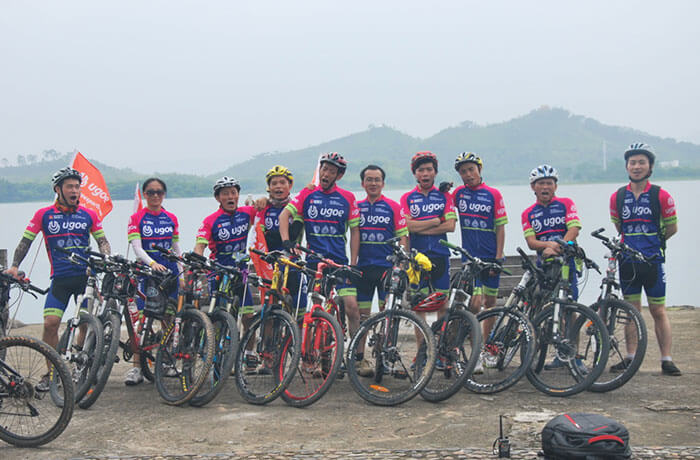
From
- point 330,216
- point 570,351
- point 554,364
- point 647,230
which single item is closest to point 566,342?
point 570,351

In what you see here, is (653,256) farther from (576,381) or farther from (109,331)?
(109,331)

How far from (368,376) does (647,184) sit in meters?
3.17

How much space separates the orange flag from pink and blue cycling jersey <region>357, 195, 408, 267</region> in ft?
12.8

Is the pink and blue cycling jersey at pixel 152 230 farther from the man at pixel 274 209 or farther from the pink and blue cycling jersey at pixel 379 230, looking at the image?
the pink and blue cycling jersey at pixel 379 230

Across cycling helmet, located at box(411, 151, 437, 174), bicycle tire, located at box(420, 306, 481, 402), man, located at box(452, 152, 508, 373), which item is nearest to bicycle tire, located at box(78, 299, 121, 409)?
bicycle tire, located at box(420, 306, 481, 402)

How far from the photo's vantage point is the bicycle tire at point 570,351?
5.91 metres

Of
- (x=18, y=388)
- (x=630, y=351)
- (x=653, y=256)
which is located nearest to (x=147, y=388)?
(x=18, y=388)

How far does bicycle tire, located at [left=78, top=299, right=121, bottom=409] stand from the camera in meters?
5.80

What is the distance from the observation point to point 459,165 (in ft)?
23.7

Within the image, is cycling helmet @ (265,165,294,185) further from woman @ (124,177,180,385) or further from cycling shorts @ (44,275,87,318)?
cycling shorts @ (44,275,87,318)

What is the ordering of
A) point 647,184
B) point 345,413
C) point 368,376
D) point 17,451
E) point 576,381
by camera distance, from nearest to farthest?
point 17,451, point 345,413, point 576,381, point 368,376, point 647,184

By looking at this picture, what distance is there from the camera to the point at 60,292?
6695 millimetres

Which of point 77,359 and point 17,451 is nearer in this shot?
point 17,451

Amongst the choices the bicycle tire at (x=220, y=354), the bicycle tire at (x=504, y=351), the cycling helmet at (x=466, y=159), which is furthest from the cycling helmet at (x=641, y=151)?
the bicycle tire at (x=220, y=354)
